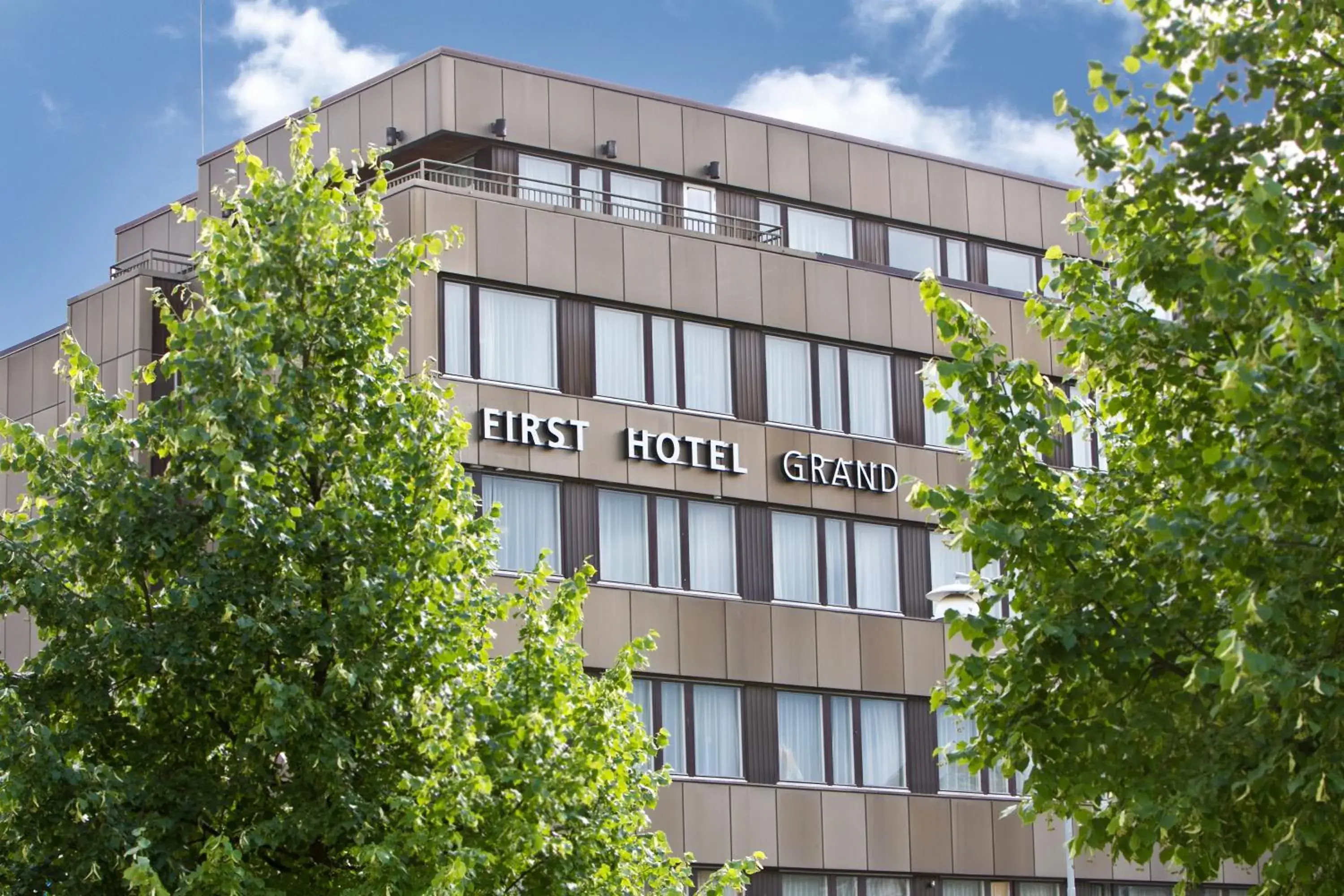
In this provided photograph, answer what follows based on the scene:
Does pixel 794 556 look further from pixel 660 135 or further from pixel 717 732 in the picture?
pixel 660 135

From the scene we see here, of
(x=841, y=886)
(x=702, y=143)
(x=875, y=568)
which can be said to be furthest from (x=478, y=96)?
(x=841, y=886)

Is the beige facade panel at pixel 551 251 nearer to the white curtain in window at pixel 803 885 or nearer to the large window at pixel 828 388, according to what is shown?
the large window at pixel 828 388

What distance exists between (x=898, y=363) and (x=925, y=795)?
9.00 metres

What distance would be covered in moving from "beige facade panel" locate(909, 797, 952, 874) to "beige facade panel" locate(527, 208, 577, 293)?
12699 mm

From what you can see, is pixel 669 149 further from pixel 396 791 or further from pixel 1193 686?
pixel 1193 686

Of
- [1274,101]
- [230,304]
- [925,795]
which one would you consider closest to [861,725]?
[925,795]

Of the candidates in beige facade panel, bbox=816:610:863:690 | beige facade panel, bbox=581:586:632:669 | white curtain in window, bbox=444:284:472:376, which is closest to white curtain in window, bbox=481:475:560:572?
beige facade panel, bbox=581:586:632:669

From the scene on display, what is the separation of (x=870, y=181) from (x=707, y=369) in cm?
879

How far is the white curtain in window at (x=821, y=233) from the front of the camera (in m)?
50.0

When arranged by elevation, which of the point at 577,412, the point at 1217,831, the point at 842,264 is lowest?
the point at 1217,831

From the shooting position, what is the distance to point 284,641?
19.8 metres

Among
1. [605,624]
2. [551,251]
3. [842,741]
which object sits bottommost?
[842,741]

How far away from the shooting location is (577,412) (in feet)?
139

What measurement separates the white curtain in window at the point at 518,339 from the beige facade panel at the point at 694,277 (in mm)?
2870
